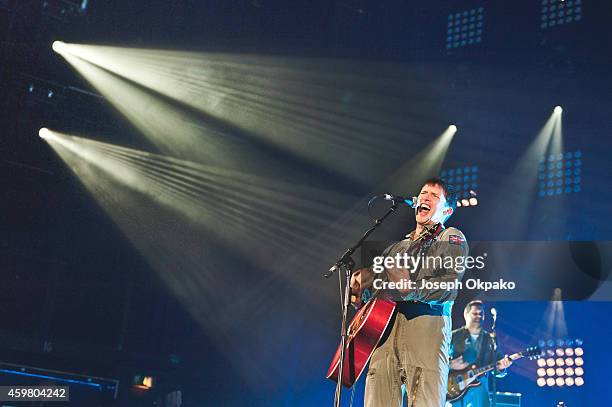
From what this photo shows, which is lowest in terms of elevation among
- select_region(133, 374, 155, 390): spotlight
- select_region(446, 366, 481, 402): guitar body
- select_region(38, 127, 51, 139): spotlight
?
select_region(133, 374, 155, 390): spotlight

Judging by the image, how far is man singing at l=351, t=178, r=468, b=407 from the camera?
3.44 metres

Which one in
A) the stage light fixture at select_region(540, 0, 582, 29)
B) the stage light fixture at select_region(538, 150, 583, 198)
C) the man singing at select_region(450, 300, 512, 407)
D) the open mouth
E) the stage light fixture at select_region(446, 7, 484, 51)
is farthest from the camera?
the stage light fixture at select_region(446, 7, 484, 51)

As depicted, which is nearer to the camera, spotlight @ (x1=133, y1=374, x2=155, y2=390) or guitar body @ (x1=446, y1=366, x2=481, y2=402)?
guitar body @ (x1=446, y1=366, x2=481, y2=402)

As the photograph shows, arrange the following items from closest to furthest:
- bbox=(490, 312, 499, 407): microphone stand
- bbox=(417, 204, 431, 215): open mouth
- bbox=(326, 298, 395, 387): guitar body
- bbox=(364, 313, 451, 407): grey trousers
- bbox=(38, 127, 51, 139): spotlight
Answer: bbox=(364, 313, 451, 407): grey trousers < bbox=(326, 298, 395, 387): guitar body < bbox=(417, 204, 431, 215): open mouth < bbox=(490, 312, 499, 407): microphone stand < bbox=(38, 127, 51, 139): spotlight

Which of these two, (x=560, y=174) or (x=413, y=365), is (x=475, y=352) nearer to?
(x=560, y=174)

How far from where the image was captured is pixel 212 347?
32.5ft

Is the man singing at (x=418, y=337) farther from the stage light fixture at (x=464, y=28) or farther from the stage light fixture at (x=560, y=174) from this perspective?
the stage light fixture at (x=464, y=28)

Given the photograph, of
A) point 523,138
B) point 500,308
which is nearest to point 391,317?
point 500,308

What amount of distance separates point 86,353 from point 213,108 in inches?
155

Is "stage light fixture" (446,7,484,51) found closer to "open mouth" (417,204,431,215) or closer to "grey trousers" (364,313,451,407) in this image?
"open mouth" (417,204,431,215)

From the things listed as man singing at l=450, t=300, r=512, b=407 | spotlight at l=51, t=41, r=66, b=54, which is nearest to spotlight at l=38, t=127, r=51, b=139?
spotlight at l=51, t=41, r=66, b=54

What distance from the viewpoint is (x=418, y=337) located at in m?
3.48

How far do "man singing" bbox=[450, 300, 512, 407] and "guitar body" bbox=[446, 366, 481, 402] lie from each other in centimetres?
4

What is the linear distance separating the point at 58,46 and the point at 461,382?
6.53 m
